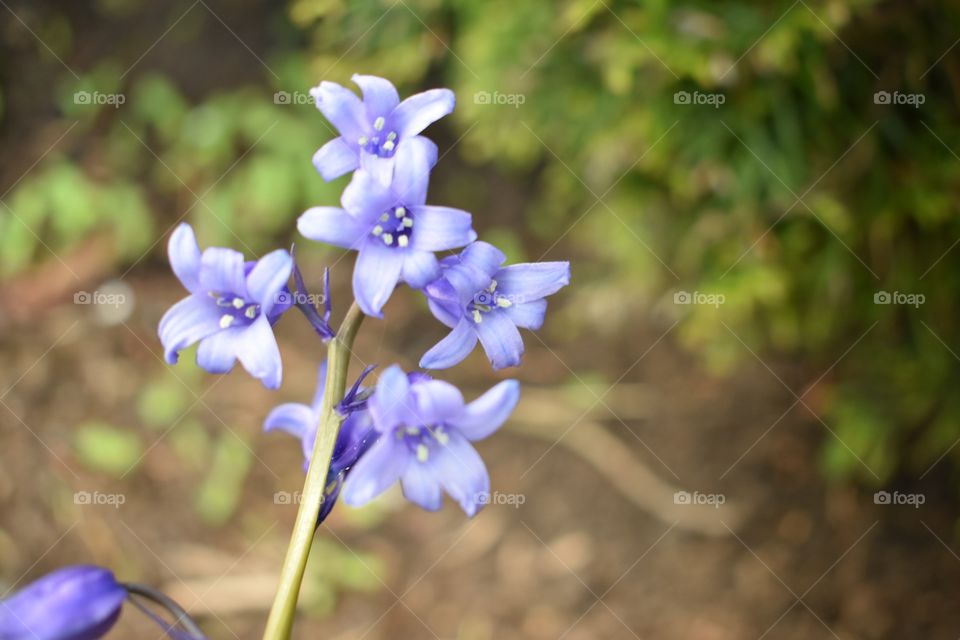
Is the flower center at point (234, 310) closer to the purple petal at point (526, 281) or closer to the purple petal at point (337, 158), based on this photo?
the purple petal at point (337, 158)

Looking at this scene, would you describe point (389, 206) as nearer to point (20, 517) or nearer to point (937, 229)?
point (937, 229)

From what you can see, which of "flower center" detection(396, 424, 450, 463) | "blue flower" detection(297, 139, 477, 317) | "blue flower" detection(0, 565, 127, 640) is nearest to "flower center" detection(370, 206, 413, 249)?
"blue flower" detection(297, 139, 477, 317)

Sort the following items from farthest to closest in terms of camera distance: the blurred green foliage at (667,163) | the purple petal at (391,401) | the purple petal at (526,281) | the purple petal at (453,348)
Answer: the blurred green foliage at (667,163), the purple petal at (526,281), the purple petal at (453,348), the purple petal at (391,401)

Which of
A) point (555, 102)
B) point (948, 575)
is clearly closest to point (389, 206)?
point (555, 102)

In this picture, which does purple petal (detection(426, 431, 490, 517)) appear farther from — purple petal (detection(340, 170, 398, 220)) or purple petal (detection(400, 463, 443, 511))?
purple petal (detection(340, 170, 398, 220))

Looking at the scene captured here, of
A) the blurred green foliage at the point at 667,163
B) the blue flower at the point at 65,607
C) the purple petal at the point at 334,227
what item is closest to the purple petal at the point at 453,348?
the purple petal at the point at 334,227
